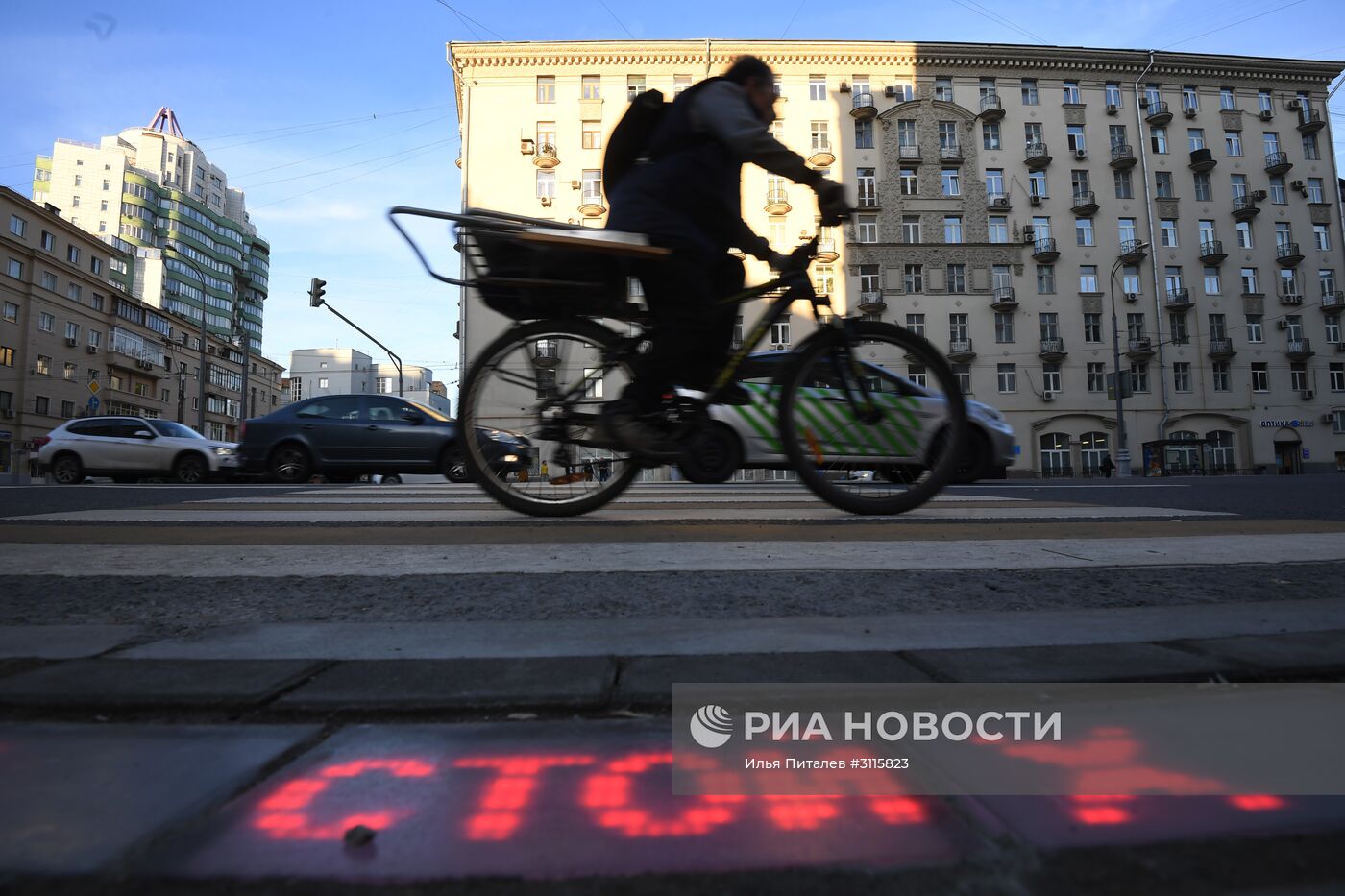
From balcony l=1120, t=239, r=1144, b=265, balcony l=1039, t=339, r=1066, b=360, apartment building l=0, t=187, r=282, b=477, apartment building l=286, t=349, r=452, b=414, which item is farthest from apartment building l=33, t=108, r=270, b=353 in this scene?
balcony l=1120, t=239, r=1144, b=265

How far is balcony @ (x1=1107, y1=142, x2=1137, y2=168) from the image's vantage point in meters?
35.8

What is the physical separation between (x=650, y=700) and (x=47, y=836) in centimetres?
57

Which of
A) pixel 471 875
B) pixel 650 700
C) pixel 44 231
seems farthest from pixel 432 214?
pixel 44 231

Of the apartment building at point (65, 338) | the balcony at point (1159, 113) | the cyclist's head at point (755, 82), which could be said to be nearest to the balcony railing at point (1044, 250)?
the balcony at point (1159, 113)

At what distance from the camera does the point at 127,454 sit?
1292cm

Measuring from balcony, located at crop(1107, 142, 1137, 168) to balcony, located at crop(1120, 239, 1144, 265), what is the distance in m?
3.81

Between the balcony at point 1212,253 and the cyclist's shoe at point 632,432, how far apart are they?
43.5 metres

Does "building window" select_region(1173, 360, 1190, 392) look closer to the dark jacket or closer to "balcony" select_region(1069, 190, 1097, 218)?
"balcony" select_region(1069, 190, 1097, 218)

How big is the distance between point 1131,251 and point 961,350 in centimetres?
1006

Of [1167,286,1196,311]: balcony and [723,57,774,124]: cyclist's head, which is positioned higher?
[1167,286,1196,311]: balcony

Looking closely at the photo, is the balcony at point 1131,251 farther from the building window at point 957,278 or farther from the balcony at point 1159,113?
the building window at point 957,278

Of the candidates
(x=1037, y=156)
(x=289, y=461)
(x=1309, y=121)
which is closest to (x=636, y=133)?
(x=289, y=461)

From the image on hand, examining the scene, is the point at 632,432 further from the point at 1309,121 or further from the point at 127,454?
Result: the point at 1309,121

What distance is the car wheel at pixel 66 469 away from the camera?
1291 cm
